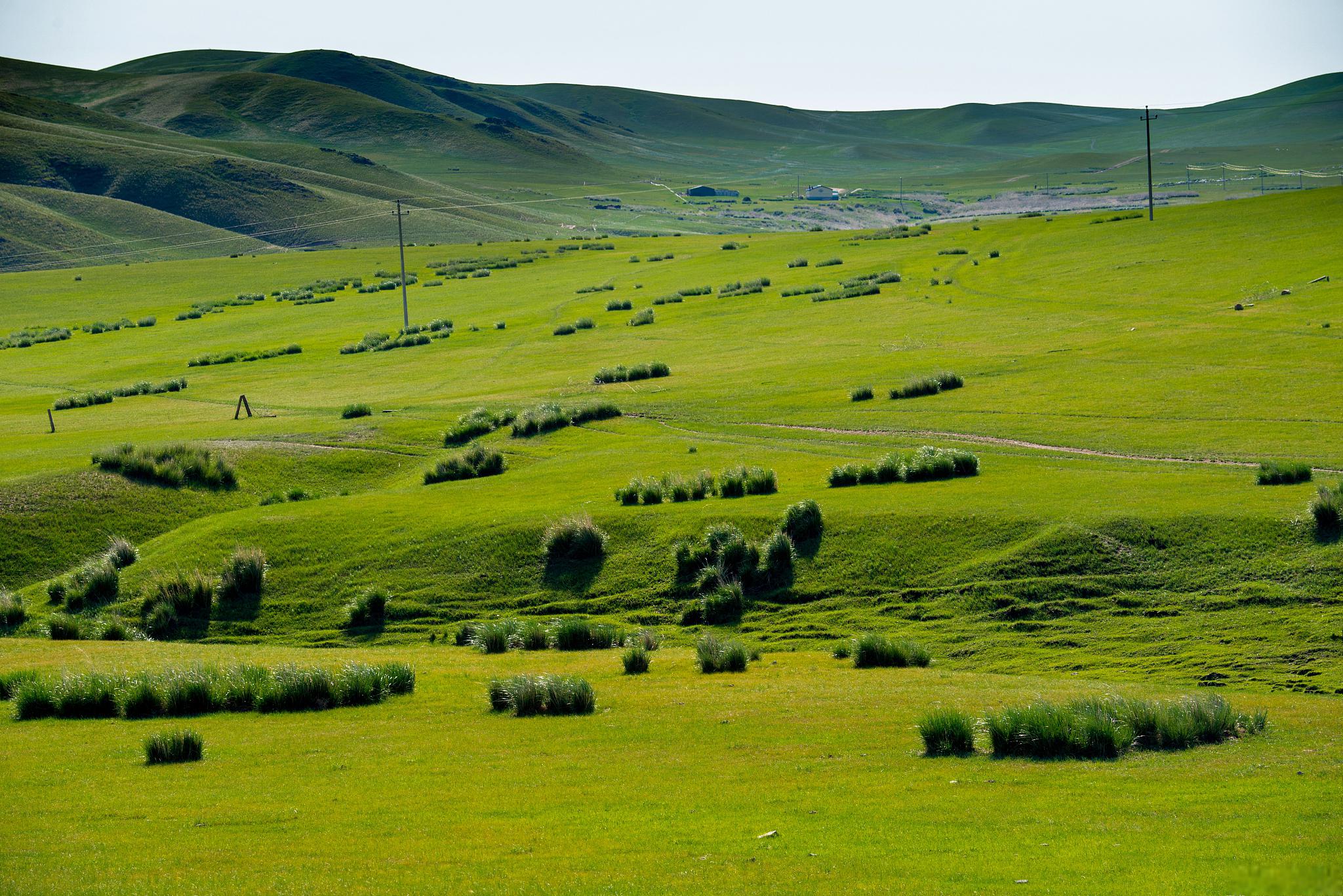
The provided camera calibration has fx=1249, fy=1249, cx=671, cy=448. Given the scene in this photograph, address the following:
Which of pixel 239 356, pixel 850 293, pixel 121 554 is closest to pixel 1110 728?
pixel 121 554

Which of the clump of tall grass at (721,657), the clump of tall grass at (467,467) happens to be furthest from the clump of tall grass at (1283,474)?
the clump of tall grass at (467,467)

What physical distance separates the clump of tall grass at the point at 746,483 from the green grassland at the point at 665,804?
13.6m

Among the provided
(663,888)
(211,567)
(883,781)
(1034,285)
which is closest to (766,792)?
(883,781)

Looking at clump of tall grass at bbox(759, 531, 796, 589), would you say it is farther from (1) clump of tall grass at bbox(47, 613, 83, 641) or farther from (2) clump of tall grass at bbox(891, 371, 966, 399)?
(2) clump of tall grass at bbox(891, 371, 966, 399)

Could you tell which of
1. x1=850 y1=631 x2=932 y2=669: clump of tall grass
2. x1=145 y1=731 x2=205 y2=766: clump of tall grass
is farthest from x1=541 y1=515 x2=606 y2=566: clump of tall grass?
x1=145 y1=731 x2=205 y2=766: clump of tall grass

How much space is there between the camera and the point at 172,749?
14.7 metres

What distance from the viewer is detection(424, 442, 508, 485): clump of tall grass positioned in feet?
127

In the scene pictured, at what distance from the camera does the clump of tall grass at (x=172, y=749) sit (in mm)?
14734

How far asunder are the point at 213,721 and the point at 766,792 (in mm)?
8430

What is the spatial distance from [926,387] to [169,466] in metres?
26.3

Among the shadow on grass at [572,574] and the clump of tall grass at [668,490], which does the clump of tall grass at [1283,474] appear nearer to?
the clump of tall grass at [668,490]

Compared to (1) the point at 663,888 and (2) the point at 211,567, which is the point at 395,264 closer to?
(2) the point at 211,567

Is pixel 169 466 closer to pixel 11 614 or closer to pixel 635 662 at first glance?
pixel 11 614

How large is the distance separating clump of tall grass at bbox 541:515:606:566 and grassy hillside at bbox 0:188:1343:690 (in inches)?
14.4
